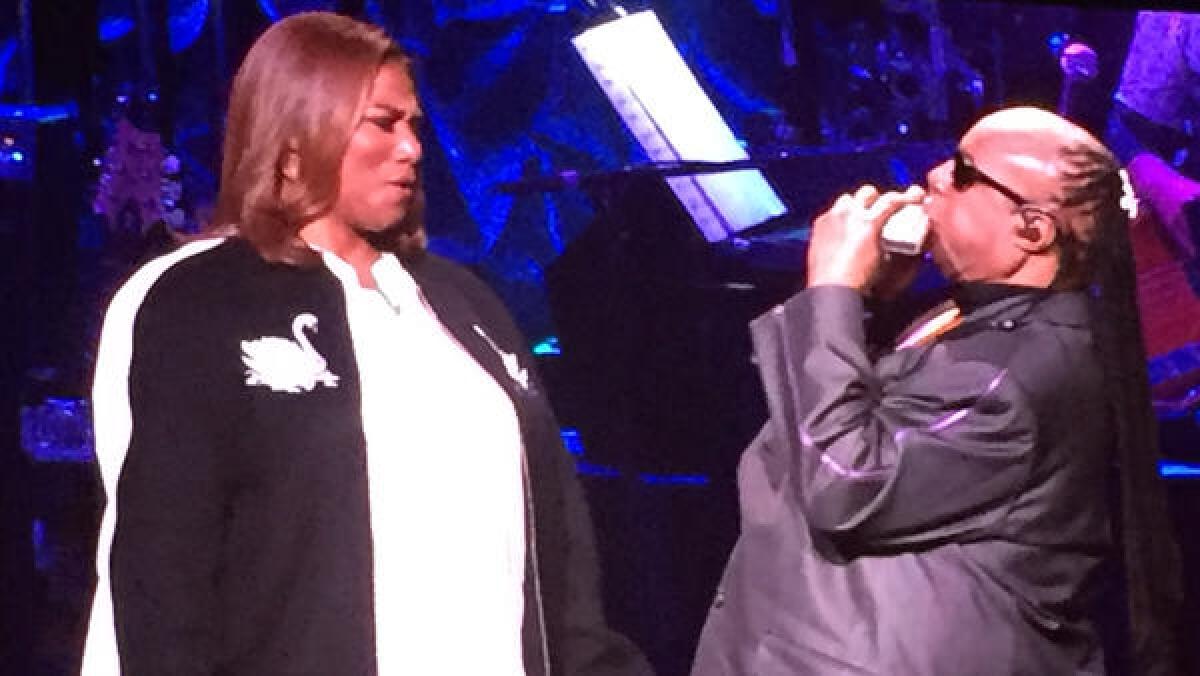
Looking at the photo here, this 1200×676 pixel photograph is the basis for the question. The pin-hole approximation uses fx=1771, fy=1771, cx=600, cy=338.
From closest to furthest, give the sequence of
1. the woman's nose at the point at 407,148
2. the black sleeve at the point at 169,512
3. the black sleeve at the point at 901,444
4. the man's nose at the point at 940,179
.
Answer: the black sleeve at the point at 169,512 < the woman's nose at the point at 407,148 < the black sleeve at the point at 901,444 < the man's nose at the point at 940,179

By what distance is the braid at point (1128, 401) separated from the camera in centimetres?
217

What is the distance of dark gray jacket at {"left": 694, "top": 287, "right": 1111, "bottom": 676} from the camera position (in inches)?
81.3

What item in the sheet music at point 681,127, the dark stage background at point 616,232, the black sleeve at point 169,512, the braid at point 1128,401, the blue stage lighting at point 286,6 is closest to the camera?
the black sleeve at point 169,512

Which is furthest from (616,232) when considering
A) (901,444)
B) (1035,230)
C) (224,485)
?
(224,485)

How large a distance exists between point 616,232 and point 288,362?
279cm

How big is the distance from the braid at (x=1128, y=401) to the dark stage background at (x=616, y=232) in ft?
6.62

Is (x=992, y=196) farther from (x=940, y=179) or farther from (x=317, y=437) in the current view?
(x=317, y=437)

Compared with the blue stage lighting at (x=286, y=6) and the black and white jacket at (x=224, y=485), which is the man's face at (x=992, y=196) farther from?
the blue stage lighting at (x=286, y=6)

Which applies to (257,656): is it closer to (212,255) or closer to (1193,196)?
(212,255)

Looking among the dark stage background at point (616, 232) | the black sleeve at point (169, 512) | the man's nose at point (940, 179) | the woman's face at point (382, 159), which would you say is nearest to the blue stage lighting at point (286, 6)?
the dark stage background at point (616, 232)

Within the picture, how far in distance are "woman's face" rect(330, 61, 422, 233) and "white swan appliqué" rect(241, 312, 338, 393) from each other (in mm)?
159

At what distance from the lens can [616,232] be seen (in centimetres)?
453

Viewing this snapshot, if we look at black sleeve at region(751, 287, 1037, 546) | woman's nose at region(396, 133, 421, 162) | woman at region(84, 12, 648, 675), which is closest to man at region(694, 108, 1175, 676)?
black sleeve at region(751, 287, 1037, 546)

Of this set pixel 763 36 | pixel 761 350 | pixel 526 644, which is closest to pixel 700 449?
pixel 763 36
